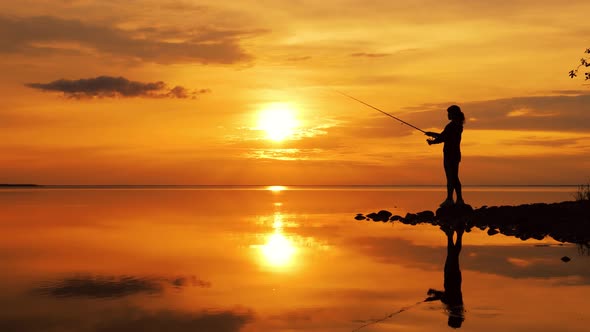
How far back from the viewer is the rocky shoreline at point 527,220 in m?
21.7

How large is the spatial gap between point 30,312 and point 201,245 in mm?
10826

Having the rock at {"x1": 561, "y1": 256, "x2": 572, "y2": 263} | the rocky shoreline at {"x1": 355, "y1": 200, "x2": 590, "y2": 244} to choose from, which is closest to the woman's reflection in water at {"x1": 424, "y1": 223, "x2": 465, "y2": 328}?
the rock at {"x1": 561, "y1": 256, "x2": 572, "y2": 263}

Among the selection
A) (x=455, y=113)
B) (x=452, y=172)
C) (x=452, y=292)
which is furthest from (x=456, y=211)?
(x=452, y=292)

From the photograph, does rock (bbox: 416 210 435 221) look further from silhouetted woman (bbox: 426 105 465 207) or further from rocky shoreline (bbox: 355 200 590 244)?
silhouetted woman (bbox: 426 105 465 207)

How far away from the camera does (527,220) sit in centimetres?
2481

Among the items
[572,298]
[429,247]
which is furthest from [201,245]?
[572,298]

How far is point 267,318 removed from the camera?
10.3 metres

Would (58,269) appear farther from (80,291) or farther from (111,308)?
(111,308)

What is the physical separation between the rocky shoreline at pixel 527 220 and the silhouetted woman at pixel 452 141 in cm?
162

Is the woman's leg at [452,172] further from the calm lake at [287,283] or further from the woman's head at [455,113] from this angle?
the calm lake at [287,283]

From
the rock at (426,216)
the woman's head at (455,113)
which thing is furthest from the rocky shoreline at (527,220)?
the woman's head at (455,113)

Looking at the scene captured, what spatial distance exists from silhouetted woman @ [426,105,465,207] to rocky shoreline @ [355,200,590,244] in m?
1.62

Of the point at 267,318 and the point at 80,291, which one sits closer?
the point at 267,318

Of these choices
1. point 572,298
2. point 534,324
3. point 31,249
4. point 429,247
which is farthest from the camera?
point 31,249
